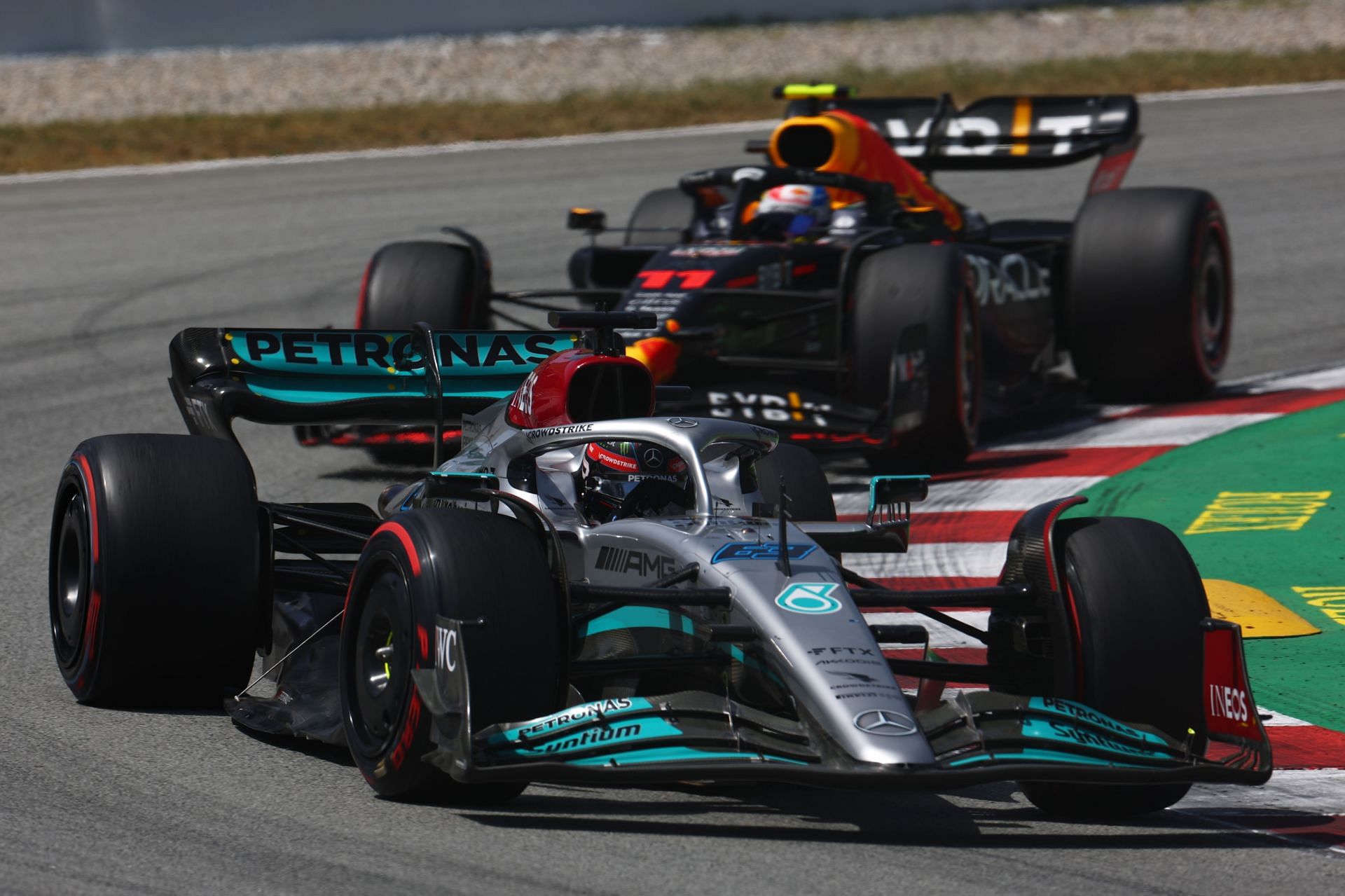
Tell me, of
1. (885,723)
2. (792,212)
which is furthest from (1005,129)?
(885,723)

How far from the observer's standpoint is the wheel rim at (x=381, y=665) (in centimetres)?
491

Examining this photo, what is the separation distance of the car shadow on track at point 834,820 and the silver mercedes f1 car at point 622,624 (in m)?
0.09

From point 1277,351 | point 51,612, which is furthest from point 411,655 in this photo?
point 1277,351

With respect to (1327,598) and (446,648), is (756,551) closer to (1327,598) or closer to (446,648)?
(446,648)

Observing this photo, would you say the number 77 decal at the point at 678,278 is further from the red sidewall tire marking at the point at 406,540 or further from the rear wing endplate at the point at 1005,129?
the red sidewall tire marking at the point at 406,540

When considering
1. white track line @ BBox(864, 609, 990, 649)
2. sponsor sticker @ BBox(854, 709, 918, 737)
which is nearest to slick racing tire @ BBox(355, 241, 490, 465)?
white track line @ BBox(864, 609, 990, 649)

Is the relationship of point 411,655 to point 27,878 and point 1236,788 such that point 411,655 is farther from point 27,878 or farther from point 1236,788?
point 1236,788

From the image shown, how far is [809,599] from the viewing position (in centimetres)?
488

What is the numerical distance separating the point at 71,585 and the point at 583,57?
18096 mm

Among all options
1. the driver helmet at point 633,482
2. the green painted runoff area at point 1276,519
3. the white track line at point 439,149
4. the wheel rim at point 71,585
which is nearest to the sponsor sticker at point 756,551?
the driver helmet at point 633,482

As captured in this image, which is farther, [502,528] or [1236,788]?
[1236,788]

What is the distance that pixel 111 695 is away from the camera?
5.88 meters

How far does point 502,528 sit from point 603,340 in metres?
1.37

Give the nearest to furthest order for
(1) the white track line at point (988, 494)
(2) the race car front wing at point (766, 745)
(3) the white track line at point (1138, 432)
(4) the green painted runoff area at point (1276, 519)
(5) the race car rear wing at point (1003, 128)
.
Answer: (2) the race car front wing at point (766, 745)
(4) the green painted runoff area at point (1276, 519)
(1) the white track line at point (988, 494)
(3) the white track line at point (1138, 432)
(5) the race car rear wing at point (1003, 128)
